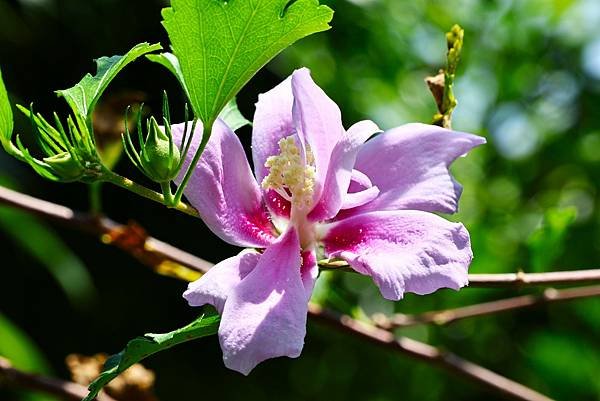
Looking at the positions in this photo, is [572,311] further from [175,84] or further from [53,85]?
[53,85]

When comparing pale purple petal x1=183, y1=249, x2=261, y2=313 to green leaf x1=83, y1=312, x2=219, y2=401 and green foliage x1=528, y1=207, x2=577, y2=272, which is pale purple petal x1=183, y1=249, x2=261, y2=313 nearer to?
green leaf x1=83, y1=312, x2=219, y2=401

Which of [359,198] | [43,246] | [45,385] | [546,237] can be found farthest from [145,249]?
[43,246]

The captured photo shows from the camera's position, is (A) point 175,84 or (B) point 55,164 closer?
(B) point 55,164

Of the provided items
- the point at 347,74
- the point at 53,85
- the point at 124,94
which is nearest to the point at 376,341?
the point at 124,94

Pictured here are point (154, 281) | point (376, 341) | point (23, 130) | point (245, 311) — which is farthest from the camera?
point (154, 281)

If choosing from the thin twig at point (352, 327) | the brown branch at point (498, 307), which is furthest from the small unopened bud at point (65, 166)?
the brown branch at point (498, 307)

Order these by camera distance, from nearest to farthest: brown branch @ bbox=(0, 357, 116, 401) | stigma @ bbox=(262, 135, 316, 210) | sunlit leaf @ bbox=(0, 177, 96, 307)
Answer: stigma @ bbox=(262, 135, 316, 210) → brown branch @ bbox=(0, 357, 116, 401) → sunlit leaf @ bbox=(0, 177, 96, 307)

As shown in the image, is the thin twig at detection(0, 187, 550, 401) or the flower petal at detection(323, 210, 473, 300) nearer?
the flower petal at detection(323, 210, 473, 300)

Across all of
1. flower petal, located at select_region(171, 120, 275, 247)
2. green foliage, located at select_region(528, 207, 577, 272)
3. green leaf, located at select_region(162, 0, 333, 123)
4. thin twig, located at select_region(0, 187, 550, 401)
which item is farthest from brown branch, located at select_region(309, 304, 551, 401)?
green leaf, located at select_region(162, 0, 333, 123)

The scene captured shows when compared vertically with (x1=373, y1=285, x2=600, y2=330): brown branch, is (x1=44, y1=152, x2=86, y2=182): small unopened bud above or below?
above
